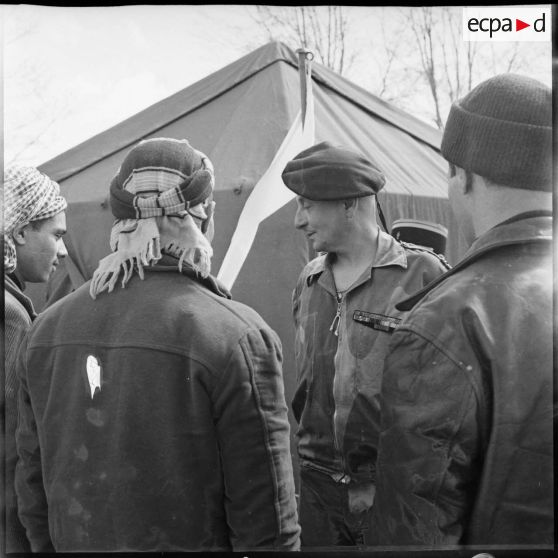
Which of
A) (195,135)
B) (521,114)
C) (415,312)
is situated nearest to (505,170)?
(521,114)

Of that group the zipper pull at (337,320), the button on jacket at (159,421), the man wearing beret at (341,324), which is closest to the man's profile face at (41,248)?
the button on jacket at (159,421)

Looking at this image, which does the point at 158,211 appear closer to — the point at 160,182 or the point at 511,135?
the point at 160,182

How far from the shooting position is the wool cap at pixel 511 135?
5.16 feet

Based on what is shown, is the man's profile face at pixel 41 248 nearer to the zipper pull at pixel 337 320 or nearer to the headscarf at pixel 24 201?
the headscarf at pixel 24 201

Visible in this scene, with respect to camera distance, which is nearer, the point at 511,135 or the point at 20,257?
the point at 511,135

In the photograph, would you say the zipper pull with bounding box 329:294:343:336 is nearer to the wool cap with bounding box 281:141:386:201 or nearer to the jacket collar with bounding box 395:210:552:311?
the wool cap with bounding box 281:141:386:201

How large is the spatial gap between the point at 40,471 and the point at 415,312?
0.99 meters

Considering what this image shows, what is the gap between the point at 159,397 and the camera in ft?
5.31

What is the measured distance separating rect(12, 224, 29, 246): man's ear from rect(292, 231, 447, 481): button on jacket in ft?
2.69

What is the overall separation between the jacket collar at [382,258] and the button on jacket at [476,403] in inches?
20.8

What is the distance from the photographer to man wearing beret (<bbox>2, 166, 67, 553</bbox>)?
1.96 metres

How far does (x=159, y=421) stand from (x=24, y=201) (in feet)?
2.69

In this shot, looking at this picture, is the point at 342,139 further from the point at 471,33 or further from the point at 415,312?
the point at 415,312

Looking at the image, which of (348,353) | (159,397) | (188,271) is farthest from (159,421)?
(348,353)
